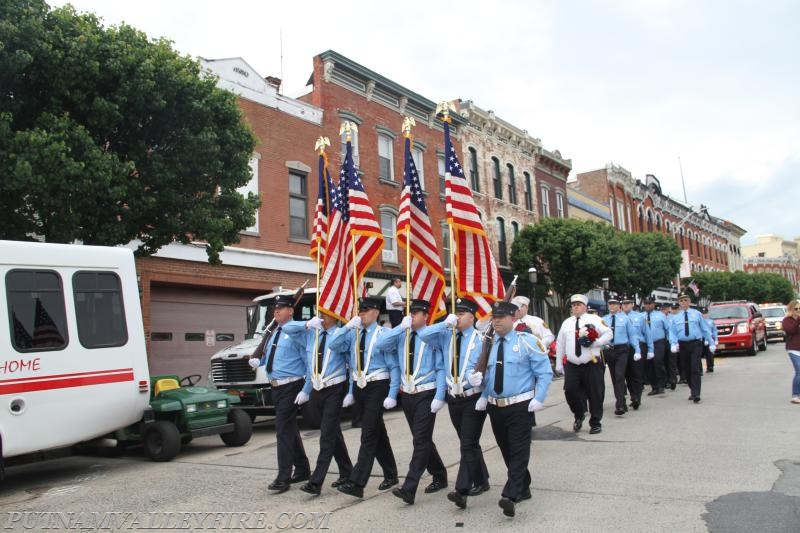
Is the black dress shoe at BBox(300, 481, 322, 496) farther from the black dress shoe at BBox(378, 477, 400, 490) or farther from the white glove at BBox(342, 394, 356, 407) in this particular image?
the white glove at BBox(342, 394, 356, 407)

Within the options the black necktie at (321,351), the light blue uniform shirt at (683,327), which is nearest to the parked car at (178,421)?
the black necktie at (321,351)

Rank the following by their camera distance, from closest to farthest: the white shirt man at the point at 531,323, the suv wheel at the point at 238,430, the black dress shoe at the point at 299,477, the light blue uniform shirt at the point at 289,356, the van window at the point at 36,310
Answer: the black dress shoe at the point at 299,477 < the light blue uniform shirt at the point at 289,356 < the van window at the point at 36,310 < the white shirt man at the point at 531,323 < the suv wheel at the point at 238,430

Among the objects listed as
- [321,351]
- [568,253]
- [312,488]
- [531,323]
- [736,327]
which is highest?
[568,253]

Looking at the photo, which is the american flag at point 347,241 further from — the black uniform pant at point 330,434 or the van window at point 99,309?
the van window at point 99,309

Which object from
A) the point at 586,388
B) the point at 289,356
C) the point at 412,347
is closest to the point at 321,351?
the point at 289,356

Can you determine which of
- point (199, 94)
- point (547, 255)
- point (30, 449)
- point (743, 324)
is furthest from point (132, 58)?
point (547, 255)

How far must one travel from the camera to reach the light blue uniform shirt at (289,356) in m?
7.19

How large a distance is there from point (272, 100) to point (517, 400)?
17.7 m

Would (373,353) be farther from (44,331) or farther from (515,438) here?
(44,331)

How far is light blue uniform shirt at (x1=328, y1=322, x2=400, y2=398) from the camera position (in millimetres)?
6727

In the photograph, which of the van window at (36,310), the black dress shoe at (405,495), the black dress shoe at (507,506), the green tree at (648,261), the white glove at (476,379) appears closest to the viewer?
the black dress shoe at (507,506)

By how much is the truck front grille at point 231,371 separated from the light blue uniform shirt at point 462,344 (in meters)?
6.25

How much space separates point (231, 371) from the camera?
481 inches

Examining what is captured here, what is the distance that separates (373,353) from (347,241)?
93.3 inches
